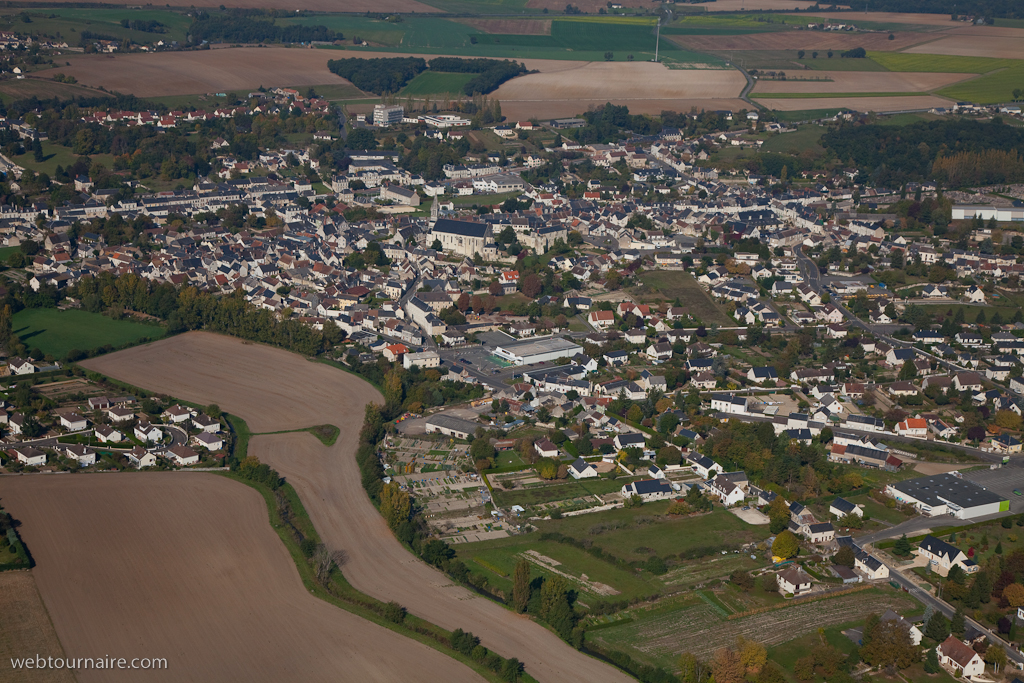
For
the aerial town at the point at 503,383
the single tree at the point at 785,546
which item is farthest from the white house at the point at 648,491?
the single tree at the point at 785,546

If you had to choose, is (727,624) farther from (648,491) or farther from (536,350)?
(536,350)

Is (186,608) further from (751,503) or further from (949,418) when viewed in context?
(949,418)

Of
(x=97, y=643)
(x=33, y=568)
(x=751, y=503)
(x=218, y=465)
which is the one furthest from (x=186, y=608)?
(x=751, y=503)

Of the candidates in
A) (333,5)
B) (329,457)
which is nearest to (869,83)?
(333,5)

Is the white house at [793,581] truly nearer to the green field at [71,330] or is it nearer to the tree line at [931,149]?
the green field at [71,330]

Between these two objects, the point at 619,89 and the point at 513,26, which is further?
the point at 513,26

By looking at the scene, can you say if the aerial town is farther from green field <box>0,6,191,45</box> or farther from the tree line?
green field <box>0,6,191,45</box>

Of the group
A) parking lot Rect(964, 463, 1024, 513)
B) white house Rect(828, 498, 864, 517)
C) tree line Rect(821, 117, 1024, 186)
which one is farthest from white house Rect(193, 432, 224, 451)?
tree line Rect(821, 117, 1024, 186)
